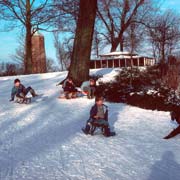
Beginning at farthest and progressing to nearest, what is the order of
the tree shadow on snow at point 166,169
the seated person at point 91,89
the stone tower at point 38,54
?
1. the stone tower at point 38,54
2. the seated person at point 91,89
3. the tree shadow on snow at point 166,169

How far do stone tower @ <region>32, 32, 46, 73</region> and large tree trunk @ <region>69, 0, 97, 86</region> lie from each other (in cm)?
4113

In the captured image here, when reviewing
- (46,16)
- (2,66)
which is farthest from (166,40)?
(2,66)

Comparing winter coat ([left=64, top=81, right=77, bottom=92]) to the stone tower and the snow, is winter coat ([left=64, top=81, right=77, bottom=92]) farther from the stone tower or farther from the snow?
the stone tower

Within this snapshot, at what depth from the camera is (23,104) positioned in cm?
1524

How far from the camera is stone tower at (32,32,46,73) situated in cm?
6203

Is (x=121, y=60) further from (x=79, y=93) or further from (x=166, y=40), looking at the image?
(x=79, y=93)

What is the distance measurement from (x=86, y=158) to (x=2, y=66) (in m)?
38.7

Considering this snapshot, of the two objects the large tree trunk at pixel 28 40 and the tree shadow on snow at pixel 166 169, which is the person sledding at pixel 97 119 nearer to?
the tree shadow on snow at pixel 166 169

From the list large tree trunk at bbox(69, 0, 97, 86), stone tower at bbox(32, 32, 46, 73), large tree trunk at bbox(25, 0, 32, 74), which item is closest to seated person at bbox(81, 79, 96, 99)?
large tree trunk at bbox(69, 0, 97, 86)

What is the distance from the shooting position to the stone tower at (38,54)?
62.0 meters

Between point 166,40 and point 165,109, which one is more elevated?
point 166,40

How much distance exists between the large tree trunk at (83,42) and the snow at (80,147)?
544 cm

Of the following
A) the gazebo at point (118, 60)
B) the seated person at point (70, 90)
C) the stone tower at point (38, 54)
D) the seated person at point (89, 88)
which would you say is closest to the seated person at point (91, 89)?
the seated person at point (89, 88)

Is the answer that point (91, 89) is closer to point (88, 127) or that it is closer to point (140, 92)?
point (140, 92)
